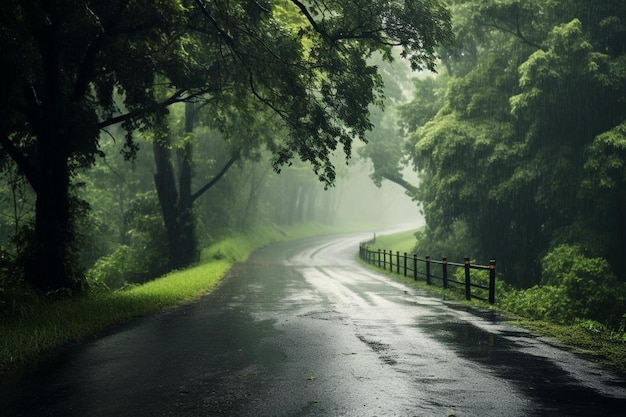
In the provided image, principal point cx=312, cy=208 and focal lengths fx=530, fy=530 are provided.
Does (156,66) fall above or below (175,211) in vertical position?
above

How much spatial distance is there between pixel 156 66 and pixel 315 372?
10312mm

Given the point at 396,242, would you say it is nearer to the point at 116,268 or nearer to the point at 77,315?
the point at 116,268

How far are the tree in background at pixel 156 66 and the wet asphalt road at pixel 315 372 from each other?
4319 mm

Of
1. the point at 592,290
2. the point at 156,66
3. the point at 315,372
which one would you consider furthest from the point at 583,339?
the point at 156,66

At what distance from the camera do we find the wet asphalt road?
5.75 metres

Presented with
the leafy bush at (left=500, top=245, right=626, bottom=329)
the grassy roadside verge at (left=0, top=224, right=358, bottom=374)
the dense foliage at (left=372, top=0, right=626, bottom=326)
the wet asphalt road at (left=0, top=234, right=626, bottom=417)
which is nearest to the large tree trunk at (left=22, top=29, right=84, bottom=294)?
the grassy roadside verge at (left=0, top=224, right=358, bottom=374)

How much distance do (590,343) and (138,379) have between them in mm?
7581

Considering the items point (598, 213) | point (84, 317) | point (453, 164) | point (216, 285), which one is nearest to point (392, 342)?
point (84, 317)

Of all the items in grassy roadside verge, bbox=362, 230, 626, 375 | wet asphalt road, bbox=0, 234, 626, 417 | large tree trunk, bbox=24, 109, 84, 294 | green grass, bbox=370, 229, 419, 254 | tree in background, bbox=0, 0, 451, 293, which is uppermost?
tree in background, bbox=0, 0, 451, 293

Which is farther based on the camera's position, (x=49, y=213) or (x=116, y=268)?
(x=116, y=268)

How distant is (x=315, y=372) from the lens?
711 centimetres

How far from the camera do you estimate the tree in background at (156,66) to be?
1252cm

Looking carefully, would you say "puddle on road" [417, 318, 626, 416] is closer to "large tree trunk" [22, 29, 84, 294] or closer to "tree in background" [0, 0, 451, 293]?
"tree in background" [0, 0, 451, 293]

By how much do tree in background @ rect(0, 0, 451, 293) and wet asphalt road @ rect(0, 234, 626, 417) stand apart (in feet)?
14.2
